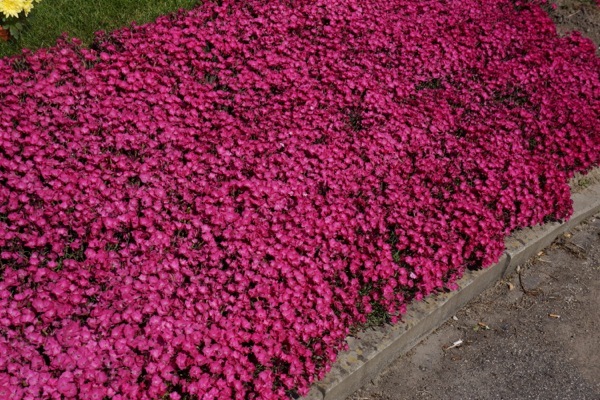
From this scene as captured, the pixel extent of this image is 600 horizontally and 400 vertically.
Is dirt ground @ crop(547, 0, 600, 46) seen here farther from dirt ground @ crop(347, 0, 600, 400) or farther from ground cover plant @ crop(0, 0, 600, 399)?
dirt ground @ crop(347, 0, 600, 400)

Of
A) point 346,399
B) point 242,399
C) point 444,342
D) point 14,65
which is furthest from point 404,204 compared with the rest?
point 14,65

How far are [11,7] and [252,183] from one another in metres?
2.71

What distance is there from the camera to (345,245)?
4.20m

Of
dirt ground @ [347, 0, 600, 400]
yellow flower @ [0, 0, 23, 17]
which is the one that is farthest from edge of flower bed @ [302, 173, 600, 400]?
yellow flower @ [0, 0, 23, 17]

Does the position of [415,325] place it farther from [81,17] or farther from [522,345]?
[81,17]

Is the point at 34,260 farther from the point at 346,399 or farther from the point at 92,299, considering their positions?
the point at 346,399

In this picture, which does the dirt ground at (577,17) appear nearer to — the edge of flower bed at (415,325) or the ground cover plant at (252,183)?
the ground cover plant at (252,183)

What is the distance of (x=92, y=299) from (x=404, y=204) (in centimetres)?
211

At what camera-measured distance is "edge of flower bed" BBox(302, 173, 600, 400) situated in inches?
152

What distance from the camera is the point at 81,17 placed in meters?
6.25

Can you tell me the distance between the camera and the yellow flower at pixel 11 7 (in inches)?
213

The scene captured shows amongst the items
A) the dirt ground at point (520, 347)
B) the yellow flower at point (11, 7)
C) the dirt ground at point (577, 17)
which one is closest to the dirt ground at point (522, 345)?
the dirt ground at point (520, 347)

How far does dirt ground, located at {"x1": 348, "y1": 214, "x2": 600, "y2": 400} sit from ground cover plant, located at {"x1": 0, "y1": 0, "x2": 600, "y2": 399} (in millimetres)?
388

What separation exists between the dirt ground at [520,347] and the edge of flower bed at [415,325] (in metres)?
0.09
